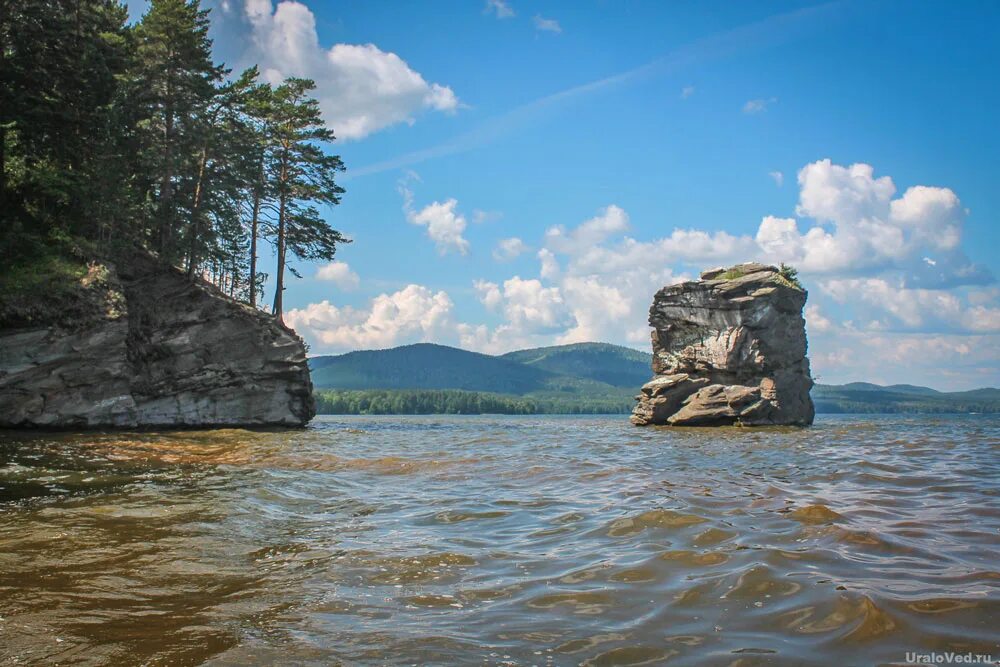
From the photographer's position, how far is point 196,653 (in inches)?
173

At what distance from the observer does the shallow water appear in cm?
464

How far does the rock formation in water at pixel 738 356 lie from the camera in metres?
47.1

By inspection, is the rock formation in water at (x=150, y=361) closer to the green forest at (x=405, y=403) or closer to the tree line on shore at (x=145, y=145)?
the tree line on shore at (x=145, y=145)

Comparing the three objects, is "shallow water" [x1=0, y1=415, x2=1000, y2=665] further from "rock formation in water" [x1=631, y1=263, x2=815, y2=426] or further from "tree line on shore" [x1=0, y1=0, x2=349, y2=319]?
"rock formation in water" [x1=631, y1=263, x2=815, y2=426]

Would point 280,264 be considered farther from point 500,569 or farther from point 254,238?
point 500,569

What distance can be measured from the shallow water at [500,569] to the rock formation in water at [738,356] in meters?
33.8

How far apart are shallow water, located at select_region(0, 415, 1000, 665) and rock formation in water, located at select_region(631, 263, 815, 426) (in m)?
33.8

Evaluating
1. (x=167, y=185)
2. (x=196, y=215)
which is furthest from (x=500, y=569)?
(x=196, y=215)

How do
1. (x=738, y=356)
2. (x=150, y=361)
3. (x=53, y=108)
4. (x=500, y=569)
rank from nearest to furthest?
(x=500, y=569)
(x=53, y=108)
(x=150, y=361)
(x=738, y=356)

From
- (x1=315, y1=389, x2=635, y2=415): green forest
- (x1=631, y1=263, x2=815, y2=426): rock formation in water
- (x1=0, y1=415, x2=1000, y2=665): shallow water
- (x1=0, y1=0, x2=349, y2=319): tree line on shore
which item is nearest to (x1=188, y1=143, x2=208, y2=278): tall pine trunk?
(x1=0, y1=0, x2=349, y2=319): tree line on shore

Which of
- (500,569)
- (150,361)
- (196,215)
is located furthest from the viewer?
(196,215)

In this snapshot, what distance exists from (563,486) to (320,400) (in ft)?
422

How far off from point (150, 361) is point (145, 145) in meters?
13.6

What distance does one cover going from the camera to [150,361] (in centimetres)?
3356
